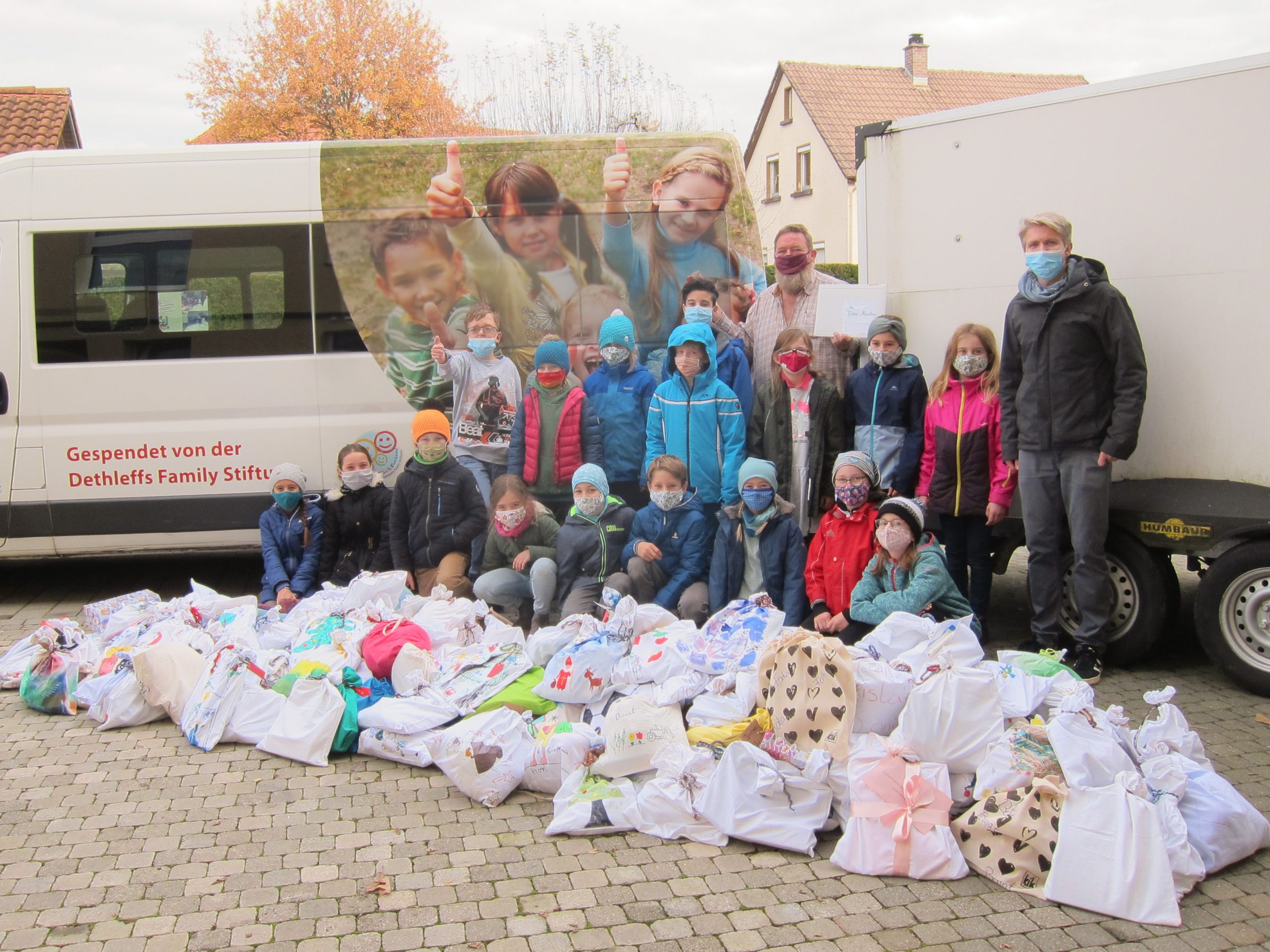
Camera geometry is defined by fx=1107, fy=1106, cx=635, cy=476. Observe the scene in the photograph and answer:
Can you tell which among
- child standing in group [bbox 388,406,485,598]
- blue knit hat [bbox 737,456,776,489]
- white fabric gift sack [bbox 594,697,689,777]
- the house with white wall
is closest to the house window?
the house with white wall

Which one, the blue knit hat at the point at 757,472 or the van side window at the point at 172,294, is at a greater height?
the van side window at the point at 172,294

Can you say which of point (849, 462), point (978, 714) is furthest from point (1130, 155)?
point (978, 714)

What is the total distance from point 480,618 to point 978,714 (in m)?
2.86

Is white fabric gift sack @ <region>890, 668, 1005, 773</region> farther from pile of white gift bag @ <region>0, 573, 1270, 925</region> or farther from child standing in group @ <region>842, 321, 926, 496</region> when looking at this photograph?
child standing in group @ <region>842, 321, 926, 496</region>

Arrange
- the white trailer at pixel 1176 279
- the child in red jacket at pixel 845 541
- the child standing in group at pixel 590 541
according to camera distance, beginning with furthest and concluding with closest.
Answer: the child standing in group at pixel 590 541, the child in red jacket at pixel 845 541, the white trailer at pixel 1176 279

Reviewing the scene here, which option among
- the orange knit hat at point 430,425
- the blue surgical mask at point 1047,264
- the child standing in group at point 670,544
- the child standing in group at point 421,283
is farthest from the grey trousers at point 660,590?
the blue surgical mask at point 1047,264

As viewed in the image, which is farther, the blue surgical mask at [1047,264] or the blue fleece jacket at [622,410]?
the blue fleece jacket at [622,410]

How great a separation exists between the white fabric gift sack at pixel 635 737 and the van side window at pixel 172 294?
396 cm

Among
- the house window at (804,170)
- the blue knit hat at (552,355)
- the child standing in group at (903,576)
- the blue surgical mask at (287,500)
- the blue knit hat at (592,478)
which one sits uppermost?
the house window at (804,170)

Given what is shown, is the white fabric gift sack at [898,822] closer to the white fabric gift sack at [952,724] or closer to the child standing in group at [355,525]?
the white fabric gift sack at [952,724]

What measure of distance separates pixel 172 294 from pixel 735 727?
16.0 ft

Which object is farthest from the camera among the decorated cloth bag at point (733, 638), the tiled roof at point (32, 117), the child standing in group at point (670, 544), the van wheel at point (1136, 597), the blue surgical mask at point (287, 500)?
the tiled roof at point (32, 117)

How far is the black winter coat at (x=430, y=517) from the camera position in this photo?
22.0 ft

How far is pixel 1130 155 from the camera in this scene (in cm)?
543
